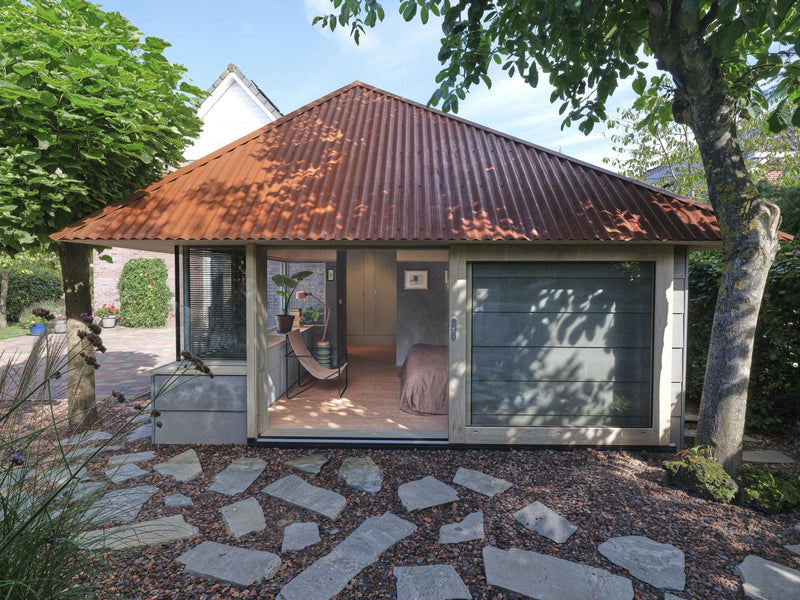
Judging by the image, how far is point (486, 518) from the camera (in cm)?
341

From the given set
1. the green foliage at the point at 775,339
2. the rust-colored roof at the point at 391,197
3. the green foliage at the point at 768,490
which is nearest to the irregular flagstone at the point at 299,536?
the rust-colored roof at the point at 391,197

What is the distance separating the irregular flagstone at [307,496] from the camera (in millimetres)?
3547

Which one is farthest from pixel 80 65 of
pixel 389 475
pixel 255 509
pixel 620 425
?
pixel 620 425

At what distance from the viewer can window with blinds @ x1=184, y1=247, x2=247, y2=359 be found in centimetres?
505

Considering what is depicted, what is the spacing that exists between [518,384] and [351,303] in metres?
8.34

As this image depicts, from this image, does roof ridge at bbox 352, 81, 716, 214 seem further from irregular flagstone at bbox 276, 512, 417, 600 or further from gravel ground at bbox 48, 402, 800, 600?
irregular flagstone at bbox 276, 512, 417, 600

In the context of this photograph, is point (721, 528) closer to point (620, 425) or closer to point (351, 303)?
point (620, 425)

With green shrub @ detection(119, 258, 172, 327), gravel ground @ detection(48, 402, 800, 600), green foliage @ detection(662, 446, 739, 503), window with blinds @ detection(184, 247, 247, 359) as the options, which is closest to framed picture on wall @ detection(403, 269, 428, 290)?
window with blinds @ detection(184, 247, 247, 359)

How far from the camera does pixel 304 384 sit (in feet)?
25.1

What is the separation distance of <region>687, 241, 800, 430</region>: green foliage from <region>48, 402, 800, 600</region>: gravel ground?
1.97 ft

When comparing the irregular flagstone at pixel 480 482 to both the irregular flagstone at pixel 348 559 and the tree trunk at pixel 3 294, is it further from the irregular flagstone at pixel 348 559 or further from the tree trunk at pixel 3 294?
the tree trunk at pixel 3 294

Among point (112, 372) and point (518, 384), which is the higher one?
point (518, 384)

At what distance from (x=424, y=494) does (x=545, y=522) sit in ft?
3.47

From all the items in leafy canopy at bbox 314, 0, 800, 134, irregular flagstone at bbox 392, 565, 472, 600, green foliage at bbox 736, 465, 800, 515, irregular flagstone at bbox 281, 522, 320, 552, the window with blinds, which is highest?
leafy canopy at bbox 314, 0, 800, 134
